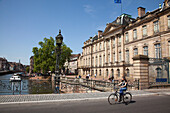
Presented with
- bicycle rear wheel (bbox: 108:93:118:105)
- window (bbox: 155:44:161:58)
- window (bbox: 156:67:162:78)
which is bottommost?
bicycle rear wheel (bbox: 108:93:118:105)

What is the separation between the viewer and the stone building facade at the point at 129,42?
2489 centimetres

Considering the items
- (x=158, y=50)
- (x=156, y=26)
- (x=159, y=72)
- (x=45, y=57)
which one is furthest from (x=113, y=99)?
(x=45, y=57)

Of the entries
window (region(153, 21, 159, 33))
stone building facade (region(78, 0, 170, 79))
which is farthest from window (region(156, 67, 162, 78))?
window (region(153, 21, 159, 33))

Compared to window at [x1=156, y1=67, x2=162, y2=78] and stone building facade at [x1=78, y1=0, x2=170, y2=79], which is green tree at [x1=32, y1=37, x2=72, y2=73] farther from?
window at [x1=156, y1=67, x2=162, y2=78]

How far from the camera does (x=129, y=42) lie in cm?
3316

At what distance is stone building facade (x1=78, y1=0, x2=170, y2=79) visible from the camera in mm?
24891

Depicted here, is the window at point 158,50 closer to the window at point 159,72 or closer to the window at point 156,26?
the window at point 156,26

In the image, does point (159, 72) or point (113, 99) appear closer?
point (113, 99)

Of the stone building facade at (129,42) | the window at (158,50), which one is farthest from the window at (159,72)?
the window at (158,50)

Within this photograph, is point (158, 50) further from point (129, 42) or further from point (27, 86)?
point (27, 86)

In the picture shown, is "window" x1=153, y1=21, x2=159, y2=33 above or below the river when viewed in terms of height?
above

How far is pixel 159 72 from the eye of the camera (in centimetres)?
1559

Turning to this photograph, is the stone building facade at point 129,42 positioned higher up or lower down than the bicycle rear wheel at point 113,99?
higher up

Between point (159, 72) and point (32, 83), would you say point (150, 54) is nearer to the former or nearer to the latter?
point (159, 72)
